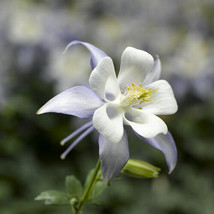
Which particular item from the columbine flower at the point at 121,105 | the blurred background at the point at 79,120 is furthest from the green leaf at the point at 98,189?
the blurred background at the point at 79,120

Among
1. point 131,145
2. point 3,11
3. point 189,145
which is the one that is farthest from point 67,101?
point 3,11

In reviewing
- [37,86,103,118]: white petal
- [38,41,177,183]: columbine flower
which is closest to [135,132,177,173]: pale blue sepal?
[38,41,177,183]: columbine flower

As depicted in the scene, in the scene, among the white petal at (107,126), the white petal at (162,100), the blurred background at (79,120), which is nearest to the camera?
the white petal at (107,126)

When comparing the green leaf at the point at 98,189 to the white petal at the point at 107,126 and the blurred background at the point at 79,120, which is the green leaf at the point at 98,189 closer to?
the white petal at the point at 107,126

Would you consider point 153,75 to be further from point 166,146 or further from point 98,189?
point 98,189

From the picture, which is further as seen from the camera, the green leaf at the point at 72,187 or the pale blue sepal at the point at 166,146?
the green leaf at the point at 72,187

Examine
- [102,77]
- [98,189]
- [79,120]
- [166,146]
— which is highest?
[102,77]

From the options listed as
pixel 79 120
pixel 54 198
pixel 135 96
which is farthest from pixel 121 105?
pixel 79 120

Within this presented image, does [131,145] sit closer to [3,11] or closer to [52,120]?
[52,120]
